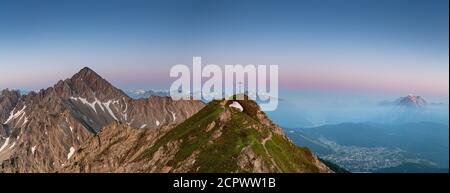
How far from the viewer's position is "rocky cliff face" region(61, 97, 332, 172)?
124m

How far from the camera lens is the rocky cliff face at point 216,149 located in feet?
407

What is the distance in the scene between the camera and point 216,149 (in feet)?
434

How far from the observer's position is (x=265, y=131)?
150 m

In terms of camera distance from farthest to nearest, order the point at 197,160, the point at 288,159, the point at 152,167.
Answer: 1. the point at 152,167
2. the point at 288,159
3. the point at 197,160
